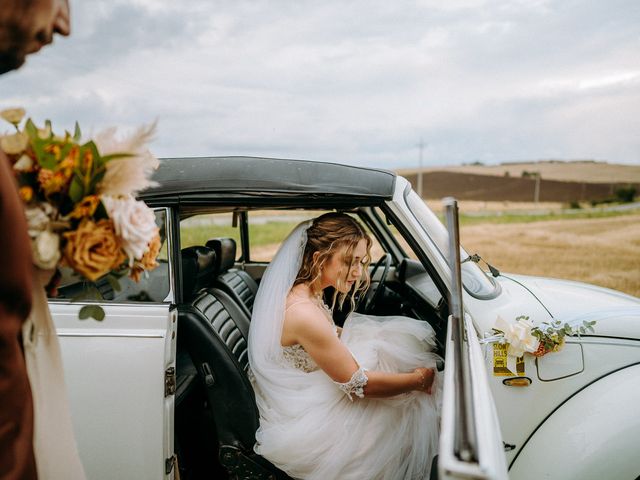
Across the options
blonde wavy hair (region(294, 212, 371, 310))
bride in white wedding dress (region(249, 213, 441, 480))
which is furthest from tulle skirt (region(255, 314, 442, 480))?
blonde wavy hair (region(294, 212, 371, 310))

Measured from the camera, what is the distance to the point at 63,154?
53.4 inches

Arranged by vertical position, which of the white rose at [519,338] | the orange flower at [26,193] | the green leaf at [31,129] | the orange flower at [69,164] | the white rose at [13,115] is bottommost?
the white rose at [519,338]

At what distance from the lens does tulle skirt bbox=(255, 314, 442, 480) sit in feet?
8.02

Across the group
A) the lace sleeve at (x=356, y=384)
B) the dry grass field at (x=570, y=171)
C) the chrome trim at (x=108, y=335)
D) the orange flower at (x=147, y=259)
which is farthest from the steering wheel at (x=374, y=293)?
the dry grass field at (x=570, y=171)

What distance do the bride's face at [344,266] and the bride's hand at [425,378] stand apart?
0.58 metres

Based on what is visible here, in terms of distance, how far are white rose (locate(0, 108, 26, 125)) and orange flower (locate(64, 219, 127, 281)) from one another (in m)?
0.37

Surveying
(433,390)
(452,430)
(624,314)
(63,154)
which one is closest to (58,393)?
(63,154)

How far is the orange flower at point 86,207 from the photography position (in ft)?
4.34

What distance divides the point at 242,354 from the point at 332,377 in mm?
726

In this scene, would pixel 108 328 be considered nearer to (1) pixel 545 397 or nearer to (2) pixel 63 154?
(2) pixel 63 154

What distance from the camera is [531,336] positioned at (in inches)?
93.3

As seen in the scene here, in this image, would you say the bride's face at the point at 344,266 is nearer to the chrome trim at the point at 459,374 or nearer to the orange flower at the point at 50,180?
the chrome trim at the point at 459,374

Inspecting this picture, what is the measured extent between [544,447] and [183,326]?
1.78 metres

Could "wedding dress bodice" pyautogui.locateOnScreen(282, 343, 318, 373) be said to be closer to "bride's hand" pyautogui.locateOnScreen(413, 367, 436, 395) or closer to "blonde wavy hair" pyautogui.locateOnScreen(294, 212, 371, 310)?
"blonde wavy hair" pyautogui.locateOnScreen(294, 212, 371, 310)
